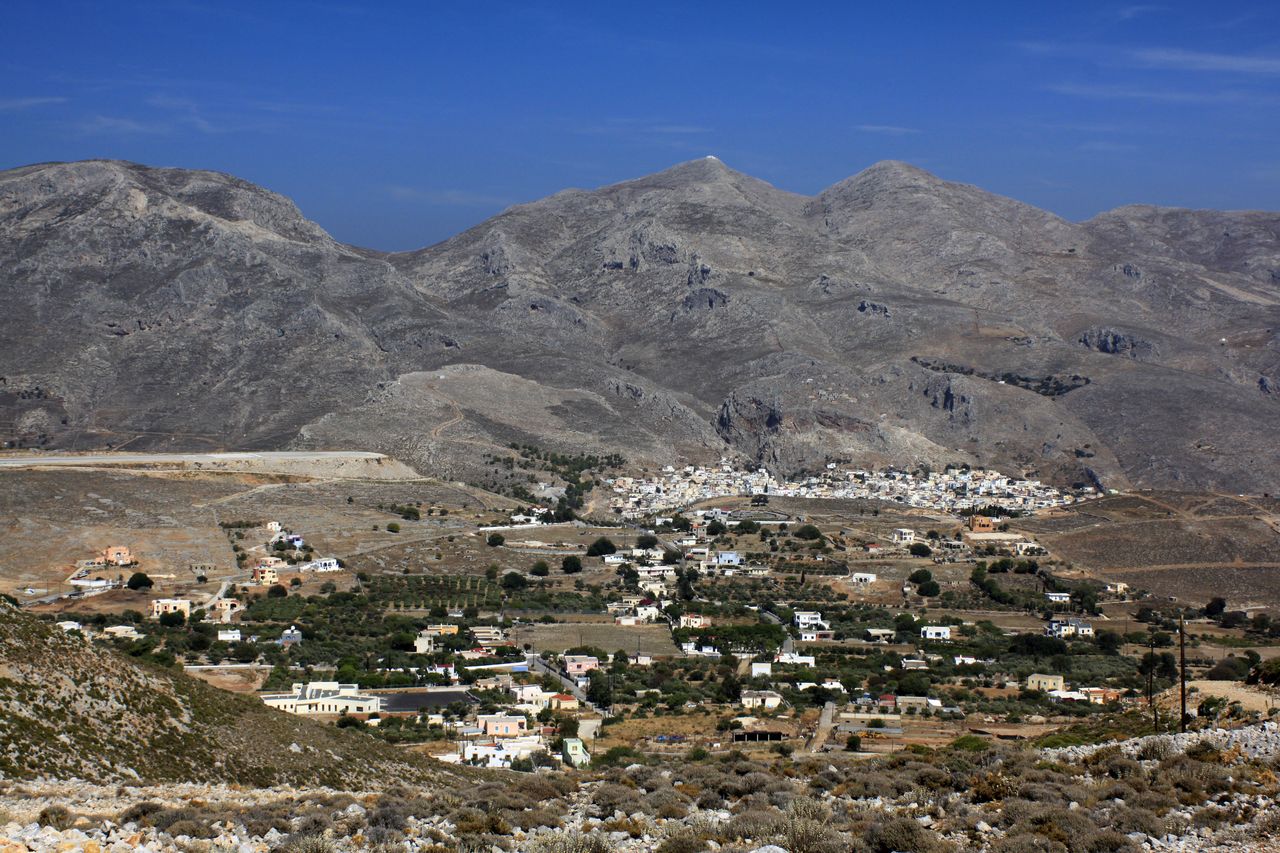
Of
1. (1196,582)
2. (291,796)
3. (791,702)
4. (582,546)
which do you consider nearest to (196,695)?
(291,796)

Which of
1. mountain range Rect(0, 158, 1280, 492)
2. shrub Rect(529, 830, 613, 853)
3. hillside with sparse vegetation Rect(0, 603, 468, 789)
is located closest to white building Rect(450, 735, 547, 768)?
hillside with sparse vegetation Rect(0, 603, 468, 789)

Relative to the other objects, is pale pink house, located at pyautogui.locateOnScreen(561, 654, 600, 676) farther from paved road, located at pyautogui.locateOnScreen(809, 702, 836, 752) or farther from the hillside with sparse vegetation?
the hillside with sparse vegetation

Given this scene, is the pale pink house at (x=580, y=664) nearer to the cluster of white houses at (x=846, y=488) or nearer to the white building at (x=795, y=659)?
the white building at (x=795, y=659)

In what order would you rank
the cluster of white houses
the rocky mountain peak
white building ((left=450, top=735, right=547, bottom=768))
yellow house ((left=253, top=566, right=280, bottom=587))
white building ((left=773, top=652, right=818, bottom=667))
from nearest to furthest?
white building ((left=450, top=735, right=547, bottom=768)) < white building ((left=773, top=652, right=818, bottom=667)) < yellow house ((left=253, top=566, right=280, bottom=587)) < the cluster of white houses < the rocky mountain peak

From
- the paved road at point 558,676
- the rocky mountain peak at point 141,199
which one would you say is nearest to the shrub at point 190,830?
the paved road at point 558,676

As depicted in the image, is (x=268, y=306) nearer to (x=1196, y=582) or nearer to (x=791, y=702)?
(x=1196, y=582)
